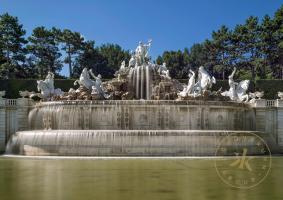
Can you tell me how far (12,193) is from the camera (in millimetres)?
13562

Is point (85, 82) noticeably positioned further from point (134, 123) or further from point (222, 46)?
point (222, 46)

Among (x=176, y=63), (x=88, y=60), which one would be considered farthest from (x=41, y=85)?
(x=176, y=63)

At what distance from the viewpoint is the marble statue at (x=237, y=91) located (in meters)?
43.3

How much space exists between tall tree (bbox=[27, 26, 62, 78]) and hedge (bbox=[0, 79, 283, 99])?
1858 centimetres

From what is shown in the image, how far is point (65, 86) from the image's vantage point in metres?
49.1

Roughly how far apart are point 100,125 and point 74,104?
2.28m

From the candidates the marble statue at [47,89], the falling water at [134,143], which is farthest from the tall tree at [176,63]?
the falling water at [134,143]

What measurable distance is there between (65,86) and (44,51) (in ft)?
67.1

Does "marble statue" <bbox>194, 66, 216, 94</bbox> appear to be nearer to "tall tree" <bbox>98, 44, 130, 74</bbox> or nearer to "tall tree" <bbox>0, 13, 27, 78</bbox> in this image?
"tall tree" <bbox>0, 13, 27, 78</bbox>

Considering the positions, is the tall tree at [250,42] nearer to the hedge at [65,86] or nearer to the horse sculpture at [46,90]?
the hedge at [65,86]

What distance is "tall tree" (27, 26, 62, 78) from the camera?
219 feet

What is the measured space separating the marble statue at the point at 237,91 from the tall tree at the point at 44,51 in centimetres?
3122

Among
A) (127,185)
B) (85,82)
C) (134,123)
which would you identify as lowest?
(127,185)

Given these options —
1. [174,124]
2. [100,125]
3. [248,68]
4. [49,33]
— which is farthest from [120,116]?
[248,68]
